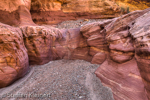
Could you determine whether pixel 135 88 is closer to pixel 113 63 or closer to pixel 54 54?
pixel 113 63

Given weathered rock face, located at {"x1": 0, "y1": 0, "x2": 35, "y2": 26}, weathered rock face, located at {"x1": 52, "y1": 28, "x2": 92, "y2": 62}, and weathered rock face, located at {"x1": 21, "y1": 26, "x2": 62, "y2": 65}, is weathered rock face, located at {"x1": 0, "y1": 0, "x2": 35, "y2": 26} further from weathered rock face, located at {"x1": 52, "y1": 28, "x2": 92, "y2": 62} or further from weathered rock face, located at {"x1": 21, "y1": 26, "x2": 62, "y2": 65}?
weathered rock face, located at {"x1": 52, "y1": 28, "x2": 92, "y2": 62}

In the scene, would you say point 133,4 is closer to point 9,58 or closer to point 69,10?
point 69,10

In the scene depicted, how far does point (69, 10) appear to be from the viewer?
9.53 metres

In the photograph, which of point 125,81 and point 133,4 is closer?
point 125,81

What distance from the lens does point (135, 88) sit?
2123 mm

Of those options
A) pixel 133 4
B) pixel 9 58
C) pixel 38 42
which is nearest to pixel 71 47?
pixel 38 42

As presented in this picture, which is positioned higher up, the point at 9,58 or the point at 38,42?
the point at 38,42

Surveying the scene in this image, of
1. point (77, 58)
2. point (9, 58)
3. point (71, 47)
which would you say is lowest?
point (77, 58)

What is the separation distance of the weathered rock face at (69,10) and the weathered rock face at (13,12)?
3.15 meters

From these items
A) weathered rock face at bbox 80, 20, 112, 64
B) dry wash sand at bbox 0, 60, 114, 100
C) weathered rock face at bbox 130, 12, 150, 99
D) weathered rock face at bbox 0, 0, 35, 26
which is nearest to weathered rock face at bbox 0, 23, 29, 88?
dry wash sand at bbox 0, 60, 114, 100

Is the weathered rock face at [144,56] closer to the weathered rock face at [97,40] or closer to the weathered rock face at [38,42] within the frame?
the weathered rock face at [97,40]

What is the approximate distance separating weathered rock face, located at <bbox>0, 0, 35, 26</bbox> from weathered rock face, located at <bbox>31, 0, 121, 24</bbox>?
10.3 ft

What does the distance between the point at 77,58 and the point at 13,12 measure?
5.80m

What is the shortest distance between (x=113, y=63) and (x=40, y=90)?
304 centimetres
